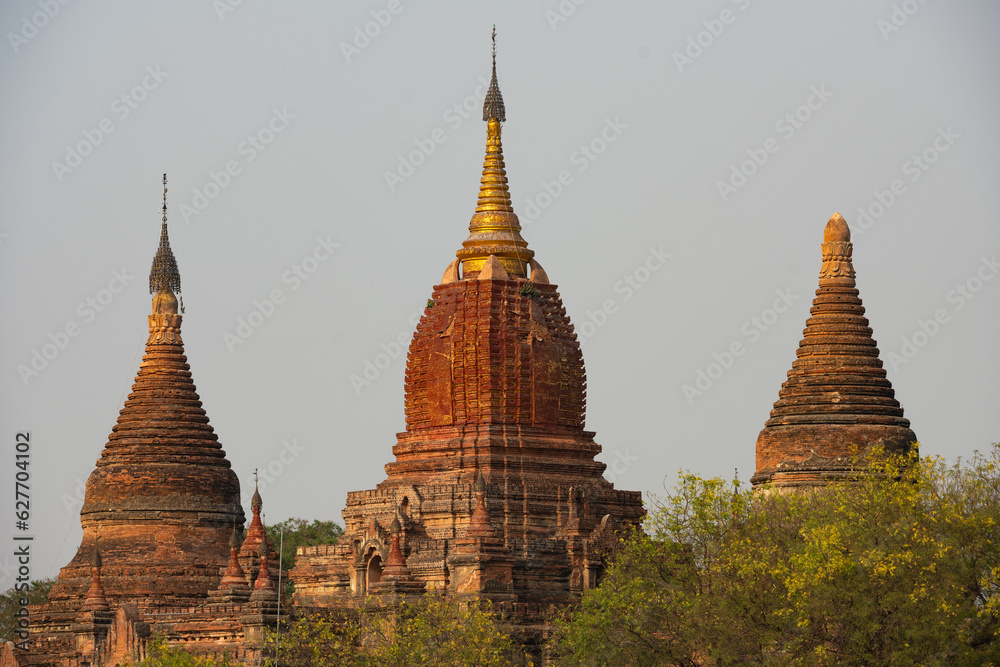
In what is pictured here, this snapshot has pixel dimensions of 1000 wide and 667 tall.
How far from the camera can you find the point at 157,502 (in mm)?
81438

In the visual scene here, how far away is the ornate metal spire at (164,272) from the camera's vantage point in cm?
8531

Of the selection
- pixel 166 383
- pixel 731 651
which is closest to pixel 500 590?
pixel 731 651

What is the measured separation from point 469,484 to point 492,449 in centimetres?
154

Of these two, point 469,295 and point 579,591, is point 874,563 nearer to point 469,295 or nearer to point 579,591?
point 579,591

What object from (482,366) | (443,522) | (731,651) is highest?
(482,366)

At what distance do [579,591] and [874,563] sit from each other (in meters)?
17.2

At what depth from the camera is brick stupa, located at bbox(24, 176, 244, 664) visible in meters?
79.4

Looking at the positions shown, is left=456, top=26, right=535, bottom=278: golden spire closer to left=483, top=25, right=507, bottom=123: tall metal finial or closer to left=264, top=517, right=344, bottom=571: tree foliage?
left=483, top=25, right=507, bottom=123: tall metal finial

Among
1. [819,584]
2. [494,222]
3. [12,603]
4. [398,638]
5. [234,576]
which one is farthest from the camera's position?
[12,603]

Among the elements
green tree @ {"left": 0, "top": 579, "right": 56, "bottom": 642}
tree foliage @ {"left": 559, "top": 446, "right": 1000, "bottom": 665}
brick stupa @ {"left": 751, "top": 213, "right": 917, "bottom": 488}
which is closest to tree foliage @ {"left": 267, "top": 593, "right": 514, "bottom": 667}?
tree foliage @ {"left": 559, "top": 446, "right": 1000, "bottom": 665}

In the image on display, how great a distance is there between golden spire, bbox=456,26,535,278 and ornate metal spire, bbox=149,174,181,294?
11.9m

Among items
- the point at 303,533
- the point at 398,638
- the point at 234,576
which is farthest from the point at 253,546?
the point at 303,533

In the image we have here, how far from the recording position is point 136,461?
82625mm

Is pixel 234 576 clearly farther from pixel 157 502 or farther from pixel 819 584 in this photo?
pixel 819 584
